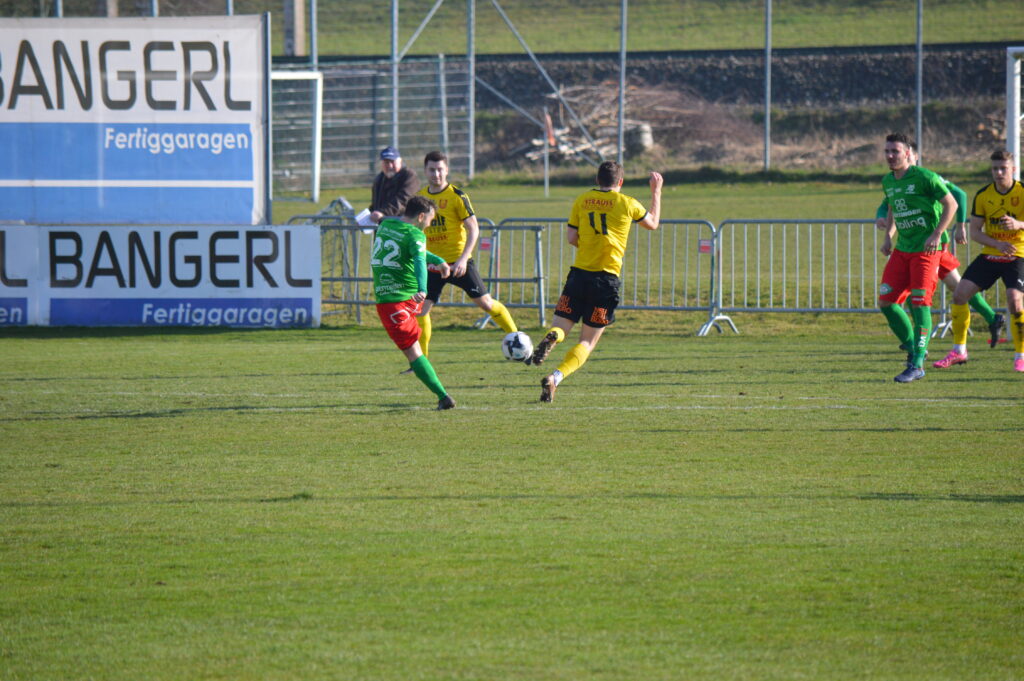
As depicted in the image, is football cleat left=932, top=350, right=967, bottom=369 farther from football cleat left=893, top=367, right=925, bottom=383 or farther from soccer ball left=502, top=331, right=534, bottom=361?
soccer ball left=502, top=331, right=534, bottom=361

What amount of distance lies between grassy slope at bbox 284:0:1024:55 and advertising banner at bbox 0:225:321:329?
43895mm

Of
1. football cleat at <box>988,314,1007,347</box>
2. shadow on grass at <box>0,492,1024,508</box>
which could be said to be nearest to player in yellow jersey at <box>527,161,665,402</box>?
shadow on grass at <box>0,492,1024,508</box>

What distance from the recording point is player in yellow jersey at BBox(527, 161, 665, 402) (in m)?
10.3

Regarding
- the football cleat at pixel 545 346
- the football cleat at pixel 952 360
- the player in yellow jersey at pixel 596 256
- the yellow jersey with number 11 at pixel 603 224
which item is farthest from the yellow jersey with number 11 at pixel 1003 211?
the football cleat at pixel 545 346

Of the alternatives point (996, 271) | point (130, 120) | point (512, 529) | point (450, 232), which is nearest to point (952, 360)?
point (996, 271)

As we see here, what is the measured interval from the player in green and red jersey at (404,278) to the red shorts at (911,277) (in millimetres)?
4540

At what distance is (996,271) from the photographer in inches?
480

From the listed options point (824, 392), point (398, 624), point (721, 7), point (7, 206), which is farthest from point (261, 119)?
point (721, 7)

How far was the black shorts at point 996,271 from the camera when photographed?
1205 centimetres

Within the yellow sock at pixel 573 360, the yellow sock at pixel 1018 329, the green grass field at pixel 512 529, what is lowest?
the green grass field at pixel 512 529

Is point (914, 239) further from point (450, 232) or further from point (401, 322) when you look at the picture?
point (401, 322)

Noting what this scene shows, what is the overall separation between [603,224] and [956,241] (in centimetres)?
414

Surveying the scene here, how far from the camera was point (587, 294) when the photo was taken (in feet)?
34.4

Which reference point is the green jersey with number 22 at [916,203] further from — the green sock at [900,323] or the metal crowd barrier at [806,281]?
the metal crowd barrier at [806,281]
